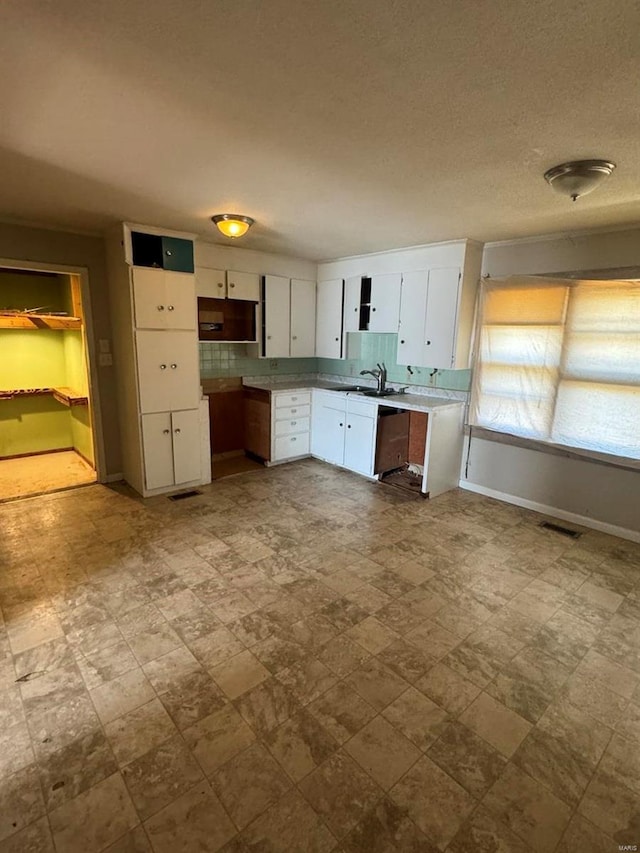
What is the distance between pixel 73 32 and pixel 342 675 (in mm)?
2630

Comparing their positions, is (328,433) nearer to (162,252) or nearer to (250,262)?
(250,262)

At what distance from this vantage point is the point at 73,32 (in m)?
1.27

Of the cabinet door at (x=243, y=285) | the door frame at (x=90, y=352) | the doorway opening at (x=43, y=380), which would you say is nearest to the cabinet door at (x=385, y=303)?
the cabinet door at (x=243, y=285)

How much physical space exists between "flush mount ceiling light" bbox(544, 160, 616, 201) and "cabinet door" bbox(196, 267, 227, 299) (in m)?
3.20

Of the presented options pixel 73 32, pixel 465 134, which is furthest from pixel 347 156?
pixel 73 32

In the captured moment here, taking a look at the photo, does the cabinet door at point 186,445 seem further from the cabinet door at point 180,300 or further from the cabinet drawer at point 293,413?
the cabinet drawer at point 293,413

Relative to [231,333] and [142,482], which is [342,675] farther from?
[231,333]

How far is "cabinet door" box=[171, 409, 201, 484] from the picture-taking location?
410cm

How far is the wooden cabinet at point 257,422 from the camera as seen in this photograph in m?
4.81

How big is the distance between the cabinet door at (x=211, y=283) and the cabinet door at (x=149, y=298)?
1.86 ft

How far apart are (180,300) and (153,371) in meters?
0.72

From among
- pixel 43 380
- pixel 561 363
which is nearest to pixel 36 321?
pixel 43 380

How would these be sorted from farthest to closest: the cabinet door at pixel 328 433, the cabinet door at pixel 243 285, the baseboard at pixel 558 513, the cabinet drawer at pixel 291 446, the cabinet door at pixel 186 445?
the cabinet drawer at pixel 291 446
the cabinet door at pixel 328 433
the cabinet door at pixel 243 285
the cabinet door at pixel 186 445
the baseboard at pixel 558 513

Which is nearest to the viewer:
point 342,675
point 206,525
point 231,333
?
point 342,675
